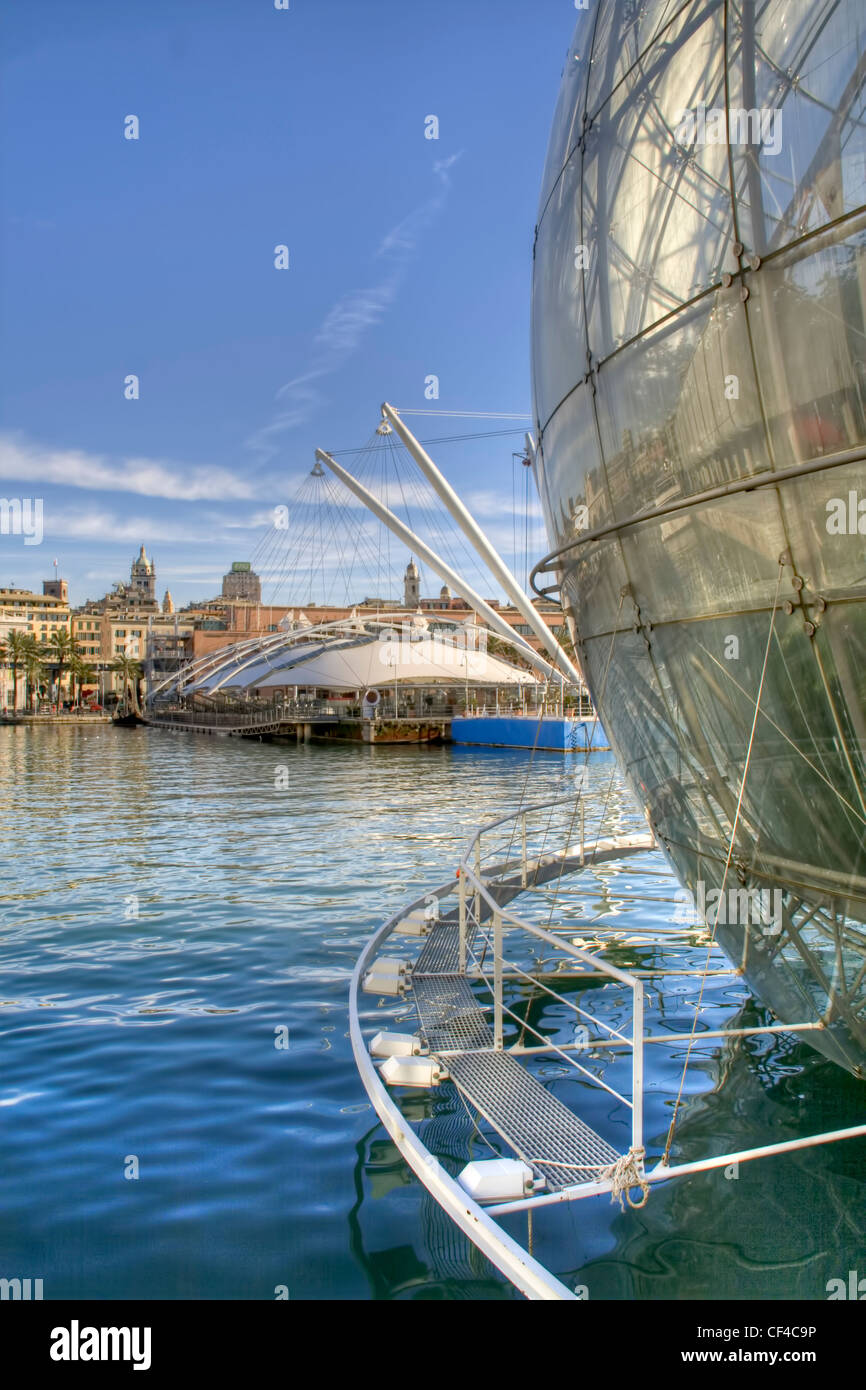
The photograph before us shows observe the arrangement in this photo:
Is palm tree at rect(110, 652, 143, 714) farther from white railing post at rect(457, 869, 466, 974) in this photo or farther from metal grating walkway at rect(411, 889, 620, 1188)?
metal grating walkway at rect(411, 889, 620, 1188)

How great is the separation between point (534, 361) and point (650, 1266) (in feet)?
23.0

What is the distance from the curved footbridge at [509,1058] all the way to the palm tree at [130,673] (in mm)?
134160

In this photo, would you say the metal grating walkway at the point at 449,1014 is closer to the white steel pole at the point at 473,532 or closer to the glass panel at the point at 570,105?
the glass panel at the point at 570,105

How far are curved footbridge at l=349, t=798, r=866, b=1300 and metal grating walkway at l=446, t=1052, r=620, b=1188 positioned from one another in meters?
0.01

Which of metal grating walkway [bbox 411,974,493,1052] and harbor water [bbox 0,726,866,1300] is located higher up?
metal grating walkway [bbox 411,974,493,1052]

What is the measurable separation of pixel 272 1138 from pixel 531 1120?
7.32 feet

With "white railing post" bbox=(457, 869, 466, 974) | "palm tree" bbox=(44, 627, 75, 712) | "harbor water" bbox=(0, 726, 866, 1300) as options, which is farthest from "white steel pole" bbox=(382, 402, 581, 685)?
"palm tree" bbox=(44, 627, 75, 712)

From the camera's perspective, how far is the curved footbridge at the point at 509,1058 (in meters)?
5.68

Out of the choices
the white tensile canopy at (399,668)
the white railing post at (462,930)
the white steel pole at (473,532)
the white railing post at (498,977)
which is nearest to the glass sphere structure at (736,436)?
the white railing post at (498,977)

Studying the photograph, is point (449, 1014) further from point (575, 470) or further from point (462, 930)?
point (575, 470)

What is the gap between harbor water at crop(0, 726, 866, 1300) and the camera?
5.96 meters

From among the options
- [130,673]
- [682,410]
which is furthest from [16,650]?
[682,410]
